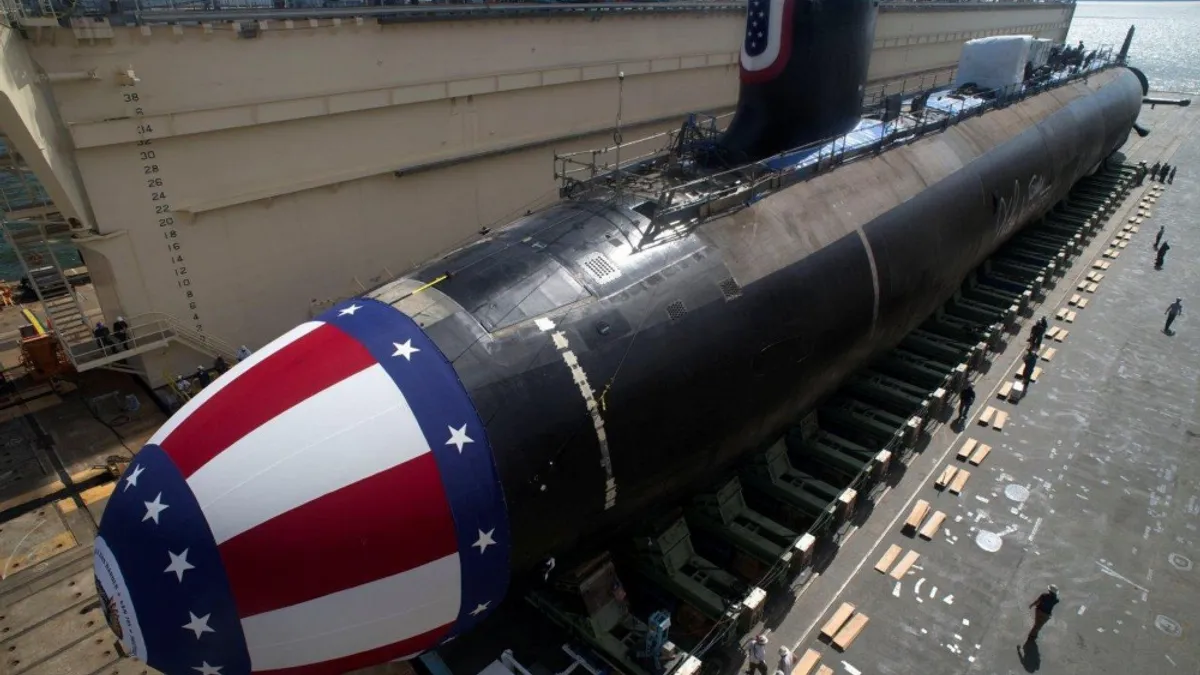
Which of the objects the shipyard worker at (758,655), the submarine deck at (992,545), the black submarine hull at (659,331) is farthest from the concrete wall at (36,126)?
the shipyard worker at (758,655)

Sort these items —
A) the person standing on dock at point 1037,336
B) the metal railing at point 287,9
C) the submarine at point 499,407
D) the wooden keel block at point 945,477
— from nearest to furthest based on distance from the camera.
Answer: the submarine at point 499,407 < the wooden keel block at point 945,477 < the metal railing at point 287,9 < the person standing on dock at point 1037,336

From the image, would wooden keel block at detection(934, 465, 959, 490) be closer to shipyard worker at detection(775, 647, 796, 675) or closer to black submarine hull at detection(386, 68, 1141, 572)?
black submarine hull at detection(386, 68, 1141, 572)

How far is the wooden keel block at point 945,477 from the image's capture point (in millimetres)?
13398

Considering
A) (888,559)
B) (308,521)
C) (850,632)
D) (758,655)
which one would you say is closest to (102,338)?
(308,521)

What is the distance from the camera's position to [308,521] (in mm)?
7250

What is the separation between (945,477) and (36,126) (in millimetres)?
19684

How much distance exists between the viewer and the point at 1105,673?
9.95 meters

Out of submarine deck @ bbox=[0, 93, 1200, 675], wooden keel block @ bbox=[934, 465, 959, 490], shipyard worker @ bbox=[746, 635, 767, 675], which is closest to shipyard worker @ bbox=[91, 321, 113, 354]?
submarine deck @ bbox=[0, 93, 1200, 675]

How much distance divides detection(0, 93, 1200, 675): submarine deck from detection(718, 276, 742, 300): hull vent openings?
4872 mm

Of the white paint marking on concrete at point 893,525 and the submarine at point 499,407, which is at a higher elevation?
the submarine at point 499,407

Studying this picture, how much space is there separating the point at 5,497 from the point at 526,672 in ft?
41.6

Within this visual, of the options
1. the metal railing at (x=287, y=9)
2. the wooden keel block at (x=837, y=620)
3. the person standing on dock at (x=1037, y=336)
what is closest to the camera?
the wooden keel block at (x=837, y=620)

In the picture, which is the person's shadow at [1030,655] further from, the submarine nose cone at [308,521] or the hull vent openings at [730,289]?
the submarine nose cone at [308,521]

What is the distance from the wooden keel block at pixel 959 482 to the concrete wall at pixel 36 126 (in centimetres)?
1934
